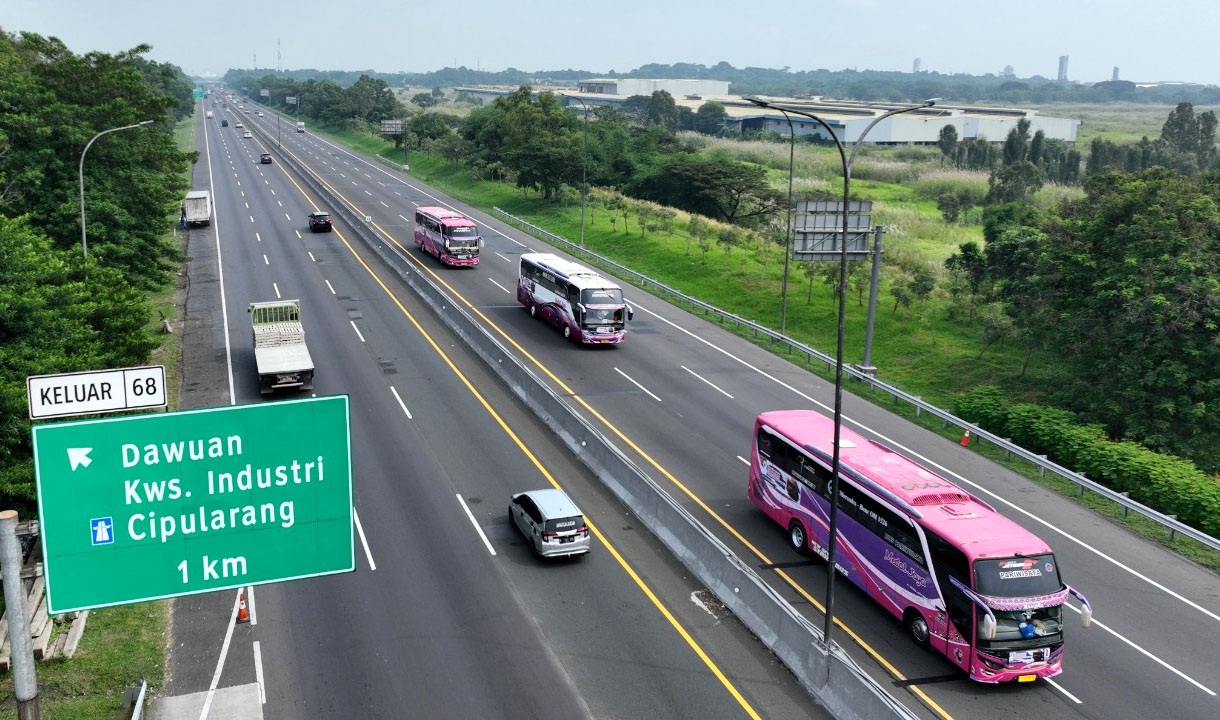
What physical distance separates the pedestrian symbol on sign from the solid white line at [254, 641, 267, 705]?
780 cm

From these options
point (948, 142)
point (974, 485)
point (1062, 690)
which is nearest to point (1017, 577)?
point (1062, 690)

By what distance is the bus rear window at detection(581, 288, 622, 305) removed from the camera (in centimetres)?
4631

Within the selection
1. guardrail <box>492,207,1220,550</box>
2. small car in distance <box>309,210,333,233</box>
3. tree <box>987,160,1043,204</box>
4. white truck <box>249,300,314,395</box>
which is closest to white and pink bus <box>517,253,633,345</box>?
guardrail <box>492,207,1220,550</box>

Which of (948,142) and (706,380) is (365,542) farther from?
(948,142)

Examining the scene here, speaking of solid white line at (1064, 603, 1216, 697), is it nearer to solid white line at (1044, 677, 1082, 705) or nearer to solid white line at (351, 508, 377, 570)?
solid white line at (1044, 677, 1082, 705)

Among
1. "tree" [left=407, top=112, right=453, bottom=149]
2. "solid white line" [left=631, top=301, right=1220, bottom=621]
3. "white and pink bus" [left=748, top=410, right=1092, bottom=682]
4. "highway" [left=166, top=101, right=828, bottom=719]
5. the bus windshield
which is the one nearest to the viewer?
"highway" [left=166, top=101, right=828, bottom=719]

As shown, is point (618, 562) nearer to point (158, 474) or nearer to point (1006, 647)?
point (1006, 647)

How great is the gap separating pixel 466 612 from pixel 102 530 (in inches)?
446

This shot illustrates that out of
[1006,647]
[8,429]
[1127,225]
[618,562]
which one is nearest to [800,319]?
[1127,225]

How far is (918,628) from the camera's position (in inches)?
868

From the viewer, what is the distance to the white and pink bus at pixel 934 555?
2034 cm

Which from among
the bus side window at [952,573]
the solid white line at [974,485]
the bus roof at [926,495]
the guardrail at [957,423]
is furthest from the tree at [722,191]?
the bus side window at [952,573]

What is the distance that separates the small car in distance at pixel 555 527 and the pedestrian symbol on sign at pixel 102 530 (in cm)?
1356

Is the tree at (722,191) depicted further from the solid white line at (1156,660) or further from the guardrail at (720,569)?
the solid white line at (1156,660)
